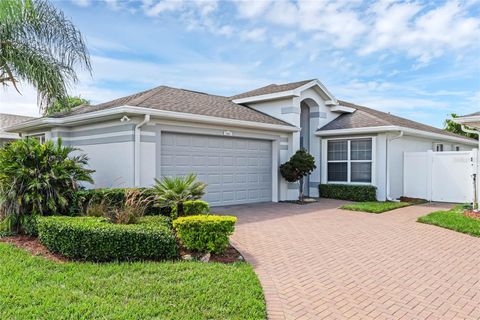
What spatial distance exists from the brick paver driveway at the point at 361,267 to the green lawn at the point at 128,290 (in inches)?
18.3

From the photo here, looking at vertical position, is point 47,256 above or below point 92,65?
below

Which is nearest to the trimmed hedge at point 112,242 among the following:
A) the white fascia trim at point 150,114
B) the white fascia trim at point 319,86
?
the white fascia trim at point 150,114

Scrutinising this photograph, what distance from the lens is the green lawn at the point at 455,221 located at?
8920 millimetres

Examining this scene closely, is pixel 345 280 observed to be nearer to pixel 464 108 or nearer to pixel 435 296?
pixel 435 296

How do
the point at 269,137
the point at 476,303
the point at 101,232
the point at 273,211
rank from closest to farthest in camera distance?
the point at 476,303 < the point at 101,232 < the point at 273,211 < the point at 269,137

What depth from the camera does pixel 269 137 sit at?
14.4 meters

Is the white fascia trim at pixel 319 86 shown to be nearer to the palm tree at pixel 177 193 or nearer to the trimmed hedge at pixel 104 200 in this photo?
the palm tree at pixel 177 193

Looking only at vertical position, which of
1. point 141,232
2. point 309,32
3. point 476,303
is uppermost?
point 309,32

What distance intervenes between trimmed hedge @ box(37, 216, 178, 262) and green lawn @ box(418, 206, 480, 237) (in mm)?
7241

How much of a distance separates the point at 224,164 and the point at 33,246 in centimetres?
705

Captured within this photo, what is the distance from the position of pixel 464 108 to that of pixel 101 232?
28.6 meters

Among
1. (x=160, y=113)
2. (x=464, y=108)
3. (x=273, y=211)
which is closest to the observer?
A: (x=160, y=113)

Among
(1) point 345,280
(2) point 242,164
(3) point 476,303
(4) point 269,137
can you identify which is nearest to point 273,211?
(2) point 242,164

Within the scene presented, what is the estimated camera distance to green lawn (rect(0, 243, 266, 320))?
4.01m
